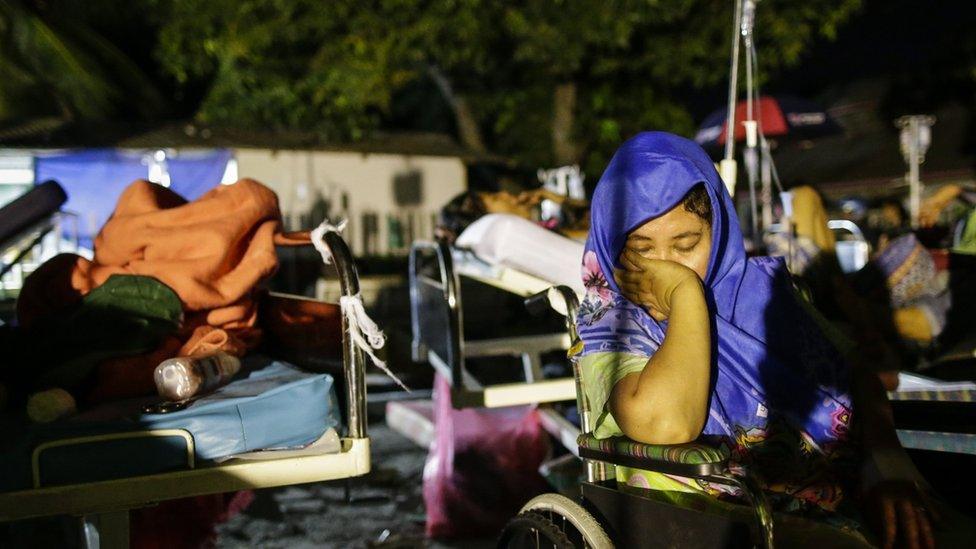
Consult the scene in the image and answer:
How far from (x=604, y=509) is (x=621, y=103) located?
48.8 feet

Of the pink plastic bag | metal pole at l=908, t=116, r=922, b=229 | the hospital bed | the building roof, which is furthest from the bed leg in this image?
the building roof

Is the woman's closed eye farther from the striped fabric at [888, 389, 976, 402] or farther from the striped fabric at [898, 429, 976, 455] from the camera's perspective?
the striped fabric at [888, 389, 976, 402]

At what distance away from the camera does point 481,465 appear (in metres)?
5.07

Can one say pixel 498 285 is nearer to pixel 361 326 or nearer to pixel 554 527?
pixel 361 326

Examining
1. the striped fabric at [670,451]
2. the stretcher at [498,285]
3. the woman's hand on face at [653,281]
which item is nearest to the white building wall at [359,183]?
the stretcher at [498,285]

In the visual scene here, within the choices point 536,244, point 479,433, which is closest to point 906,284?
point 536,244

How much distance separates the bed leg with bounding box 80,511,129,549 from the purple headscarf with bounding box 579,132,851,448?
1.37 metres

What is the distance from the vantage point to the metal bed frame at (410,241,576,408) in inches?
152

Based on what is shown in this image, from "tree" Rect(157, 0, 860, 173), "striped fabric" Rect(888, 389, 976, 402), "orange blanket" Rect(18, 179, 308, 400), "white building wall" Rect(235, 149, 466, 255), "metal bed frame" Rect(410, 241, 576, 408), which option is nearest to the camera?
"orange blanket" Rect(18, 179, 308, 400)

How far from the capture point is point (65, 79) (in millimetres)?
15109

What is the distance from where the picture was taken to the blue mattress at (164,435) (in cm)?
224

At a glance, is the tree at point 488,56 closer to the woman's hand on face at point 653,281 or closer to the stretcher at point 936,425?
the stretcher at point 936,425

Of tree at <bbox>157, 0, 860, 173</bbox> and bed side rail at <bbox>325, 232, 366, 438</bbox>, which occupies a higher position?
tree at <bbox>157, 0, 860, 173</bbox>

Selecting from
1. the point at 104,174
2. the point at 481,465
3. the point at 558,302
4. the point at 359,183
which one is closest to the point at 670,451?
the point at 558,302
